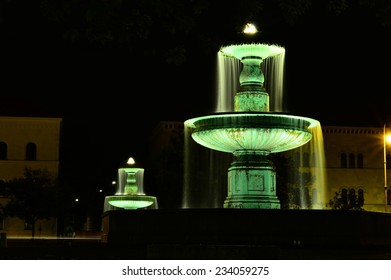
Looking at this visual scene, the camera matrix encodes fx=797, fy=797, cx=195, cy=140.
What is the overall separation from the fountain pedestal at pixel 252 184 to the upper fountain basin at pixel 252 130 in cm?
36

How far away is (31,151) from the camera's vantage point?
64.1 meters

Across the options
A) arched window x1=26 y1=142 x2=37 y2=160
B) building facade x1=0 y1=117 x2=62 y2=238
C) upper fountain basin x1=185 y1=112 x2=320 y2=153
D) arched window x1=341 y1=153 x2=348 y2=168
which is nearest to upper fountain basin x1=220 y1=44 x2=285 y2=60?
upper fountain basin x1=185 y1=112 x2=320 y2=153

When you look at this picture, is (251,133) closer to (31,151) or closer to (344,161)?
(31,151)

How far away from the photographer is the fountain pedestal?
17.3 metres

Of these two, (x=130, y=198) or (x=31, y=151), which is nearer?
(x=130, y=198)

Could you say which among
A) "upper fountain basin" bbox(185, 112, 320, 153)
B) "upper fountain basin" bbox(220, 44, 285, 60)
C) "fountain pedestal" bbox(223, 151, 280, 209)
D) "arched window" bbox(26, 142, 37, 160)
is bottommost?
"fountain pedestal" bbox(223, 151, 280, 209)

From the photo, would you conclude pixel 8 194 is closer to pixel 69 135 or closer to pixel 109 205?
pixel 69 135

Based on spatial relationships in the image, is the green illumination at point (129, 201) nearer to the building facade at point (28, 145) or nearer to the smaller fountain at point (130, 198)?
the smaller fountain at point (130, 198)

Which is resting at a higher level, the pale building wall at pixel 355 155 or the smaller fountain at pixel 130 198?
the pale building wall at pixel 355 155

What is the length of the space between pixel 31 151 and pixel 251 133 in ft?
162

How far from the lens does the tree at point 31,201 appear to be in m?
54.7

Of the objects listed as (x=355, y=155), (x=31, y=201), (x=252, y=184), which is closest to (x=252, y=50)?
(x=252, y=184)

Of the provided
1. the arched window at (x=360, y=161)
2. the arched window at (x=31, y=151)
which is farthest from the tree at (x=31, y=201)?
the arched window at (x=360, y=161)

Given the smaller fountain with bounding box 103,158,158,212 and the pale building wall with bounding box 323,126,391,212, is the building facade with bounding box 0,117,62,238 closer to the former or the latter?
the pale building wall with bounding box 323,126,391,212
